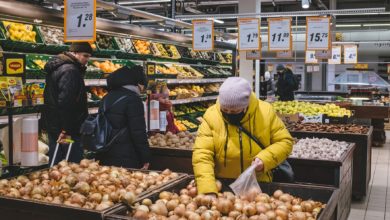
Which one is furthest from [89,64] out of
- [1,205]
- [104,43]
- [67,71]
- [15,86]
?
[1,205]

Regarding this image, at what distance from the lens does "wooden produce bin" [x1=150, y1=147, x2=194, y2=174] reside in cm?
546

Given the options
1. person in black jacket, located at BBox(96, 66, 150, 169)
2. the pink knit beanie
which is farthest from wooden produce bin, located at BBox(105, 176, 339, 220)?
person in black jacket, located at BBox(96, 66, 150, 169)

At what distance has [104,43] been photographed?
816cm

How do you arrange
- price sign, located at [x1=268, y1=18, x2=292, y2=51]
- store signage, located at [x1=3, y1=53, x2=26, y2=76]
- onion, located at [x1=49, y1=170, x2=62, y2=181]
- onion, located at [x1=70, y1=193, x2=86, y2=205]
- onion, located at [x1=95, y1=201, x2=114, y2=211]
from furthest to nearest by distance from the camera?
price sign, located at [x1=268, y1=18, x2=292, y2=51]
store signage, located at [x1=3, y1=53, x2=26, y2=76]
onion, located at [x1=49, y1=170, x2=62, y2=181]
onion, located at [x1=70, y1=193, x2=86, y2=205]
onion, located at [x1=95, y1=201, x2=114, y2=211]

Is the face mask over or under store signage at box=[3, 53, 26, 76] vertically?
under

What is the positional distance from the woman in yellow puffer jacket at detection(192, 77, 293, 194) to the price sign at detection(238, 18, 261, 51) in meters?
6.41

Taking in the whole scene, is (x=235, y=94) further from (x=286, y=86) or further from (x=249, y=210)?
(x=286, y=86)

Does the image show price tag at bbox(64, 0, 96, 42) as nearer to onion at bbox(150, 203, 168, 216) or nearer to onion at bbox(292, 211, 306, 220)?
onion at bbox(150, 203, 168, 216)

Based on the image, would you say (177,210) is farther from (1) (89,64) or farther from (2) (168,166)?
(1) (89,64)

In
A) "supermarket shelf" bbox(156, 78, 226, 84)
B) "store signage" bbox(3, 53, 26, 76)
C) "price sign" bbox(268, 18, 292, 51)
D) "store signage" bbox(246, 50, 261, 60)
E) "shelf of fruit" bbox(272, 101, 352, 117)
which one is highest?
"price sign" bbox(268, 18, 292, 51)

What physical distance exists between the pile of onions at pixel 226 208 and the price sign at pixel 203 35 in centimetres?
729

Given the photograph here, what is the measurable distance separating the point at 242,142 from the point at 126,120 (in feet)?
4.68

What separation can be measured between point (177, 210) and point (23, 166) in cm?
206

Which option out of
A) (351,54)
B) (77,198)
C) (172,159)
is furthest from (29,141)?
(351,54)
